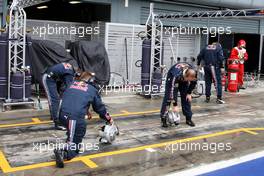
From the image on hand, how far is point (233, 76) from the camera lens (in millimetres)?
15523

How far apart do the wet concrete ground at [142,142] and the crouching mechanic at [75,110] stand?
0.29 metres

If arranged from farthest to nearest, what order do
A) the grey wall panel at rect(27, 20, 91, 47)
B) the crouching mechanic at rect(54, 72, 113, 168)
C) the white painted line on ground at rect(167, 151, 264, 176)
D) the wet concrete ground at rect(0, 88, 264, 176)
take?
the grey wall panel at rect(27, 20, 91, 47) < the wet concrete ground at rect(0, 88, 264, 176) < the white painted line on ground at rect(167, 151, 264, 176) < the crouching mechanic at rect(54, 72, 113, 168)

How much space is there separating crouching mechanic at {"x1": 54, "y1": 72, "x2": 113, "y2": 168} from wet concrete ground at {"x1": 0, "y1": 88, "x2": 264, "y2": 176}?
29cm

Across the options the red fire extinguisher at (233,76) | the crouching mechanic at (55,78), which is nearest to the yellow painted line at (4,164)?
the crouching mechanic at (55,78)

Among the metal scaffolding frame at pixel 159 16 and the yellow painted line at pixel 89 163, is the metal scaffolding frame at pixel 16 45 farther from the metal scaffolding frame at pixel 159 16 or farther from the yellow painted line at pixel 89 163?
the yellow painted line at pixel 89 163

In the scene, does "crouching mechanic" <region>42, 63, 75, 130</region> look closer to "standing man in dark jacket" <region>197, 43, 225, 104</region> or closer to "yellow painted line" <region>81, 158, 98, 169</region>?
"yellow painted line" <region>81, 158, 98, 169</region>

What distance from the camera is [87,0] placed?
15.5 meters

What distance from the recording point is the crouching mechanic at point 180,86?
8469 mm

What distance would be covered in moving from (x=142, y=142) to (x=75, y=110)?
2273 millimetres

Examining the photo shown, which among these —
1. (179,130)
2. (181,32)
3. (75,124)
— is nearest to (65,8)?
(181,32)

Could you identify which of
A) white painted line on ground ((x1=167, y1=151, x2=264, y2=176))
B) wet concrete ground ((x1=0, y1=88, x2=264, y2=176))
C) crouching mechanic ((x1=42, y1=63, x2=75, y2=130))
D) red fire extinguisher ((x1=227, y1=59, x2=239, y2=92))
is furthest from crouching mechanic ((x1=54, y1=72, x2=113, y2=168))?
red fire extinguisher ((x1=227, y1=59, x2=239, y2=92))

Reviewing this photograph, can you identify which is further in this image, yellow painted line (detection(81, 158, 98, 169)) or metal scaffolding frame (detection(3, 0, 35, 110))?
metal scaffolding frame (detection(3, 0, 35, 110))

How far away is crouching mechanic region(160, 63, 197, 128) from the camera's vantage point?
333 inches

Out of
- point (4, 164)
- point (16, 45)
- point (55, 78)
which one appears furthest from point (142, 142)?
point (16, 45)
